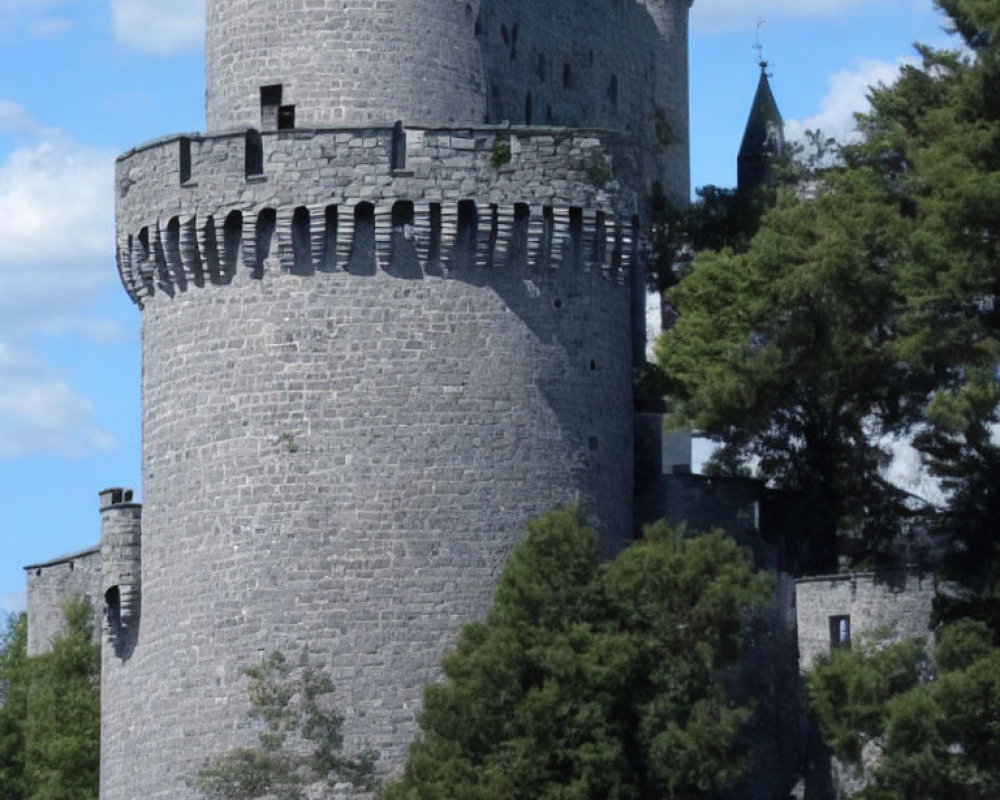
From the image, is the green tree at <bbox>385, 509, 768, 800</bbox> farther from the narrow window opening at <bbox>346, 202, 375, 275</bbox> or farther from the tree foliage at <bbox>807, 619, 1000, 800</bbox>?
the narrow window opening at <bbox>346, 202, 375, 275</bbox>

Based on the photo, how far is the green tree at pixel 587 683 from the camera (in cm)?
5503

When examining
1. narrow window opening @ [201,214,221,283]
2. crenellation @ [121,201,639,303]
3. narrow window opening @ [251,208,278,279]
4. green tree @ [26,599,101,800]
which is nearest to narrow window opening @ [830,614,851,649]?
crenellation @ [121,201,639,303]

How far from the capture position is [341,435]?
191 feet

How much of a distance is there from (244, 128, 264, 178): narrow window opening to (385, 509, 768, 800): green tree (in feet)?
25.3

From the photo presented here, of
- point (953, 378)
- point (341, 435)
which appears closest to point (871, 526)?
point (953, 378)

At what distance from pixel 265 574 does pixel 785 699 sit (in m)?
9.94

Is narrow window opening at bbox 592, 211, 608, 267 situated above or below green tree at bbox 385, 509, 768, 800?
above

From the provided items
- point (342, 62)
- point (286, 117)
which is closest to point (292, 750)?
point (286, 117)

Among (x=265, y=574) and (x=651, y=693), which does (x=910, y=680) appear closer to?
(x=651, y=693)

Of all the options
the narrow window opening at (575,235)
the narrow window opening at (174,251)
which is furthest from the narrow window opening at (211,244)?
the narrow window opening at (575,235)

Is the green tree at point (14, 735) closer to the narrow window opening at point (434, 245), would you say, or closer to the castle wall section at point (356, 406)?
the castle wall section at point (356, 406)

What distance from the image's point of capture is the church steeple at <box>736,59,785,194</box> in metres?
77.8

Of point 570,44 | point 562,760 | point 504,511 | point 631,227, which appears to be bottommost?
point 562,760

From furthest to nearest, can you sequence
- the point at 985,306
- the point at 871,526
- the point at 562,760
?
the point at 871,526 → the point at 985,306 → the point at 562,760
